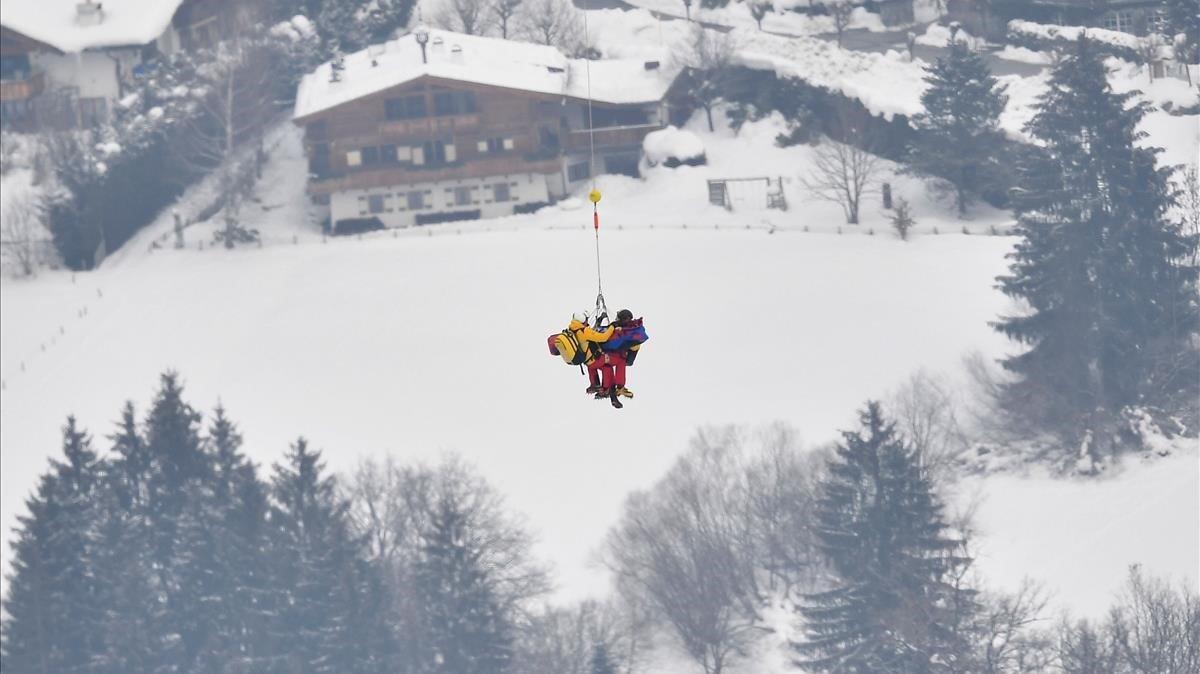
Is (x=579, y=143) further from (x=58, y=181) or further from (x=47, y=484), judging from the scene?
(x=47, y=484)

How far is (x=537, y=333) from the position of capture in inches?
4365

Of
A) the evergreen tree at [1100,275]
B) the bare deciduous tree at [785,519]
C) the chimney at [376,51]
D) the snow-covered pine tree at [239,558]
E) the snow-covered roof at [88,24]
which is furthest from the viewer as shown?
the snow-covered roof at [88,24]

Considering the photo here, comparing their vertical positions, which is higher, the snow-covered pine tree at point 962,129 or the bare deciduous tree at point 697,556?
the snow-covered pine tree at point 962,129

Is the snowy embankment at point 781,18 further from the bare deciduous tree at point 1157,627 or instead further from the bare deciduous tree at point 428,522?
the bare deciduous tree at point 1157,627

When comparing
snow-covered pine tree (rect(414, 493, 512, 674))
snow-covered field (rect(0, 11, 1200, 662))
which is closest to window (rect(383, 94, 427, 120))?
snow-covered field (rect(0, 11, 1200, 662))

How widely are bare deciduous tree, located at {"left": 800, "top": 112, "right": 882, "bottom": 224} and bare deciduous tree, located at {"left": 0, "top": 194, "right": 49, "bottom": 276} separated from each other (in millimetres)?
26834

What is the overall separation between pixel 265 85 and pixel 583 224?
1565 cm

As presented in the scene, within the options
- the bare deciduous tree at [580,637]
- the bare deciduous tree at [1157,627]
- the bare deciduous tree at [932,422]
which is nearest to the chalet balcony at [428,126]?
the bare deciduous tree at [932,422]

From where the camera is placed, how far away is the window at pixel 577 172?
407ft

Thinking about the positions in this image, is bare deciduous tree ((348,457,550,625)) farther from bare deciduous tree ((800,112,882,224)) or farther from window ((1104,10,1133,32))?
window ((1104,10,1133,32))

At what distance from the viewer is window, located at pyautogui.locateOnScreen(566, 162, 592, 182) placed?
407 ft

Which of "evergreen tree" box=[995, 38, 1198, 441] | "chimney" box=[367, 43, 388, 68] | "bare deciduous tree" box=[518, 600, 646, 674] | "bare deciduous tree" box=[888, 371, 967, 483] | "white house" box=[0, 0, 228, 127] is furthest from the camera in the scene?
"white house" box=[0, 0, 228, 127]

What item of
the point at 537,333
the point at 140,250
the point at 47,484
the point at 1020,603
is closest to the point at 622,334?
the point at 1020,603

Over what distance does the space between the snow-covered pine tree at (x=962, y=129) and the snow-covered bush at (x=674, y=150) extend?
912 centimetres
